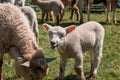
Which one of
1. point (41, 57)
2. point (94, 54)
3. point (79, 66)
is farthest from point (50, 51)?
point (41, 57)

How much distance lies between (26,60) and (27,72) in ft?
0.70

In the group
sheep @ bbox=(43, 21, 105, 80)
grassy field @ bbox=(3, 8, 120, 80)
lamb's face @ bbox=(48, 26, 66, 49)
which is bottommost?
grassy field @ bbox=(3, 8, 120, 80)

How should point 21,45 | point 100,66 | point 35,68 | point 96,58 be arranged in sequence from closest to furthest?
1. point 35,68
2. point 21,45
3. point 96,58
4. point 100,66

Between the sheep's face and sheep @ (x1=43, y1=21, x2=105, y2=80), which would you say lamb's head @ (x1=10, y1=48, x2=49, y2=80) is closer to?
the sheep's face

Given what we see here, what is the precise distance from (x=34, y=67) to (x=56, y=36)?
107 centimetres

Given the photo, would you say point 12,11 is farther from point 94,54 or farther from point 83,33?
point 94,54

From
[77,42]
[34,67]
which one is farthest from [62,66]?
[34,67]

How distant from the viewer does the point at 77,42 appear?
23.0 ft

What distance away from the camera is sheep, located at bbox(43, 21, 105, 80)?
645cm

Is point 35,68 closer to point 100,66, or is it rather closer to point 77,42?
point 77,42

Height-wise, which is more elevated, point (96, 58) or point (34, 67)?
point (34, 67)

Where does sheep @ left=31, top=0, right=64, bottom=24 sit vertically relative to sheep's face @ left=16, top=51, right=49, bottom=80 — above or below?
below

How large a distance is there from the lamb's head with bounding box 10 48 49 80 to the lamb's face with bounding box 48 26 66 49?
2.13 feet

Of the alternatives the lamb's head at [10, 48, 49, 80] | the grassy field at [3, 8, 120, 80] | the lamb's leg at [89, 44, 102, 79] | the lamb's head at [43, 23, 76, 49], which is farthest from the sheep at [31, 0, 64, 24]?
the lamb's head at [10, 48, 49, 80]
